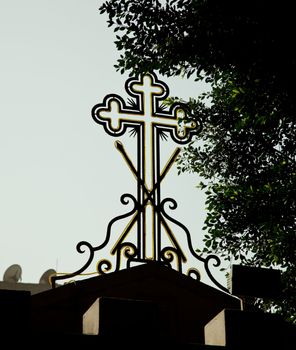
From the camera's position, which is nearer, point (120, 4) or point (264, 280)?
point (264, 280)

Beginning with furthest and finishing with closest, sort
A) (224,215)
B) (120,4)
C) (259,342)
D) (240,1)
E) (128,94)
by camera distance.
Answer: (224,215)
(120,4)
(128,94)
(240,1)
(259,342)

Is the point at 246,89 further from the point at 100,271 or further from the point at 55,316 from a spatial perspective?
the point at 55,316

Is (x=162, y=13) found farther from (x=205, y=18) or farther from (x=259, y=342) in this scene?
(x=259, y=342)

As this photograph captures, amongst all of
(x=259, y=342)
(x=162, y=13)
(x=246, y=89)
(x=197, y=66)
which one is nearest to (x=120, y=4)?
(x=162, y=13)

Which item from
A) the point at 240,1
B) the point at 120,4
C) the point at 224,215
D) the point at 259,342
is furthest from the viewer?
the point at 224,215

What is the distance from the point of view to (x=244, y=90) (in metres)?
7.88

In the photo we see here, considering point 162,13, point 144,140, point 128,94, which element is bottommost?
point 144,140

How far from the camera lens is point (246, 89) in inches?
306

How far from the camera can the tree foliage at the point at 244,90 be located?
Result: 6.77m

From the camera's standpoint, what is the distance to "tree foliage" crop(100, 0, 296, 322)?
6773 mm

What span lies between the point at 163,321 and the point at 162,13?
3533 millimetres

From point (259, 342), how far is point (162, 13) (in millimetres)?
4465

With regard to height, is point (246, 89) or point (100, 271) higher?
point (246, 89)

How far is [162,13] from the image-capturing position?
760cm
